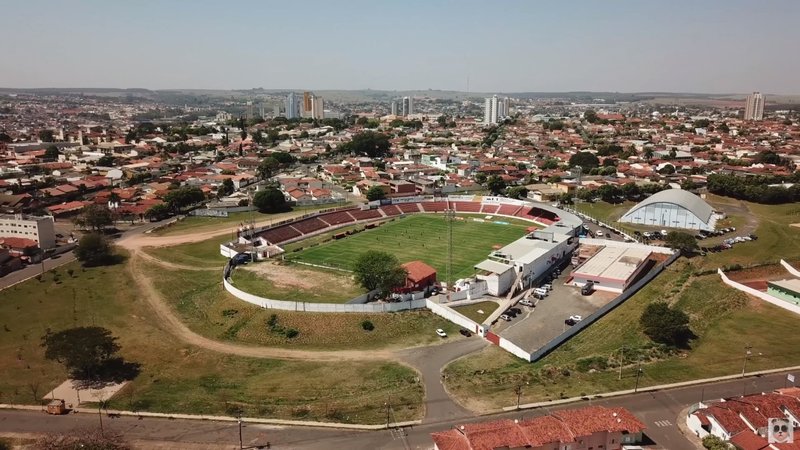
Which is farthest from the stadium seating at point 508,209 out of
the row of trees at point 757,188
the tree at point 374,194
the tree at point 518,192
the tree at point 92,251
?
the tree at point 92,251

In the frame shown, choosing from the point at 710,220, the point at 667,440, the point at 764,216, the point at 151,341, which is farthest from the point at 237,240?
the point at 764,216

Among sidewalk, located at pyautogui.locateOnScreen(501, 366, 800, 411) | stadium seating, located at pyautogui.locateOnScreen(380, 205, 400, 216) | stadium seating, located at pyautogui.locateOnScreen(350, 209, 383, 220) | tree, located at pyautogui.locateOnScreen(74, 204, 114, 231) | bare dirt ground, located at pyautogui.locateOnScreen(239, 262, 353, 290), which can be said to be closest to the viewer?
sidewalk, located at pyautogui.locateOnScreen(501, 366, 800, 411)

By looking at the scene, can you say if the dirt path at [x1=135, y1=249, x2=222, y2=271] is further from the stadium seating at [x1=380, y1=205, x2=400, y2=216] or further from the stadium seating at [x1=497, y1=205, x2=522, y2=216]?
the stadium seating at [x1=497, y1=205, x2=522, y2=216]

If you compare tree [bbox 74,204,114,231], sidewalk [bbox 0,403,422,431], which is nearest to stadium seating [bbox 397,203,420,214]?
tree [bbox 74,204,114,231]

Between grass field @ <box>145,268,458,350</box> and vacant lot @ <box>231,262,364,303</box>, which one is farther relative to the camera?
vacant lot @ <box>231,262,364,303</box>

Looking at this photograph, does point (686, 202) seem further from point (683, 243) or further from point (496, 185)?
point (496, 185)
